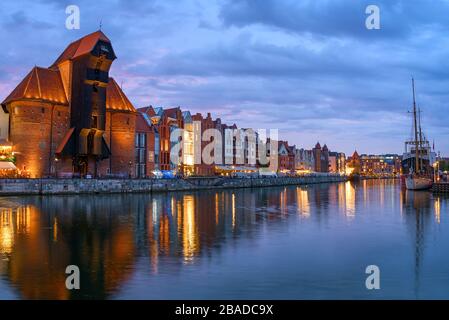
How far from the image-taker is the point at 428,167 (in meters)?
113

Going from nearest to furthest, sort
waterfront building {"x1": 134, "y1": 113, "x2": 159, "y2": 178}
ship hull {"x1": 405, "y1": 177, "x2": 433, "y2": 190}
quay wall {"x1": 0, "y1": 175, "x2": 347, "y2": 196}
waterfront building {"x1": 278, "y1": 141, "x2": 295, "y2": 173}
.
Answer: quay wall {"x1": 0, "y1": 175, "x2": 347, "y2": 196} → ship hull {"x1": 405, "y1": 177, "x2": 433, "y2": 190} → waterfront building {"x1": 134, "y1": 113, "x2": 159, "y2": 178} → waterfront building {"x1": 278, "y1": 141, "x2": 295, "y2": 173}

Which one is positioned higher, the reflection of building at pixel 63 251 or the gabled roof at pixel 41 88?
the gabled roof at pixel 41 88

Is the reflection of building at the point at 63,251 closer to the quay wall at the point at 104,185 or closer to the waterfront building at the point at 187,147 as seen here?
the quay wall at the point at 104,185

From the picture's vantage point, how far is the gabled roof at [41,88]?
217ft

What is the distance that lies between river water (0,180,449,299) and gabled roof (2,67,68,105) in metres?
34.7

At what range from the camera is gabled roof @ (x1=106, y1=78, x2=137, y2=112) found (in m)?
76.3

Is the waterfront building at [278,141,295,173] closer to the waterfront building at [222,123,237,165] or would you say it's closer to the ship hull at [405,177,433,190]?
the waterfront building at [222,123,237,165]

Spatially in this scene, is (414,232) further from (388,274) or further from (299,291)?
(299,291)

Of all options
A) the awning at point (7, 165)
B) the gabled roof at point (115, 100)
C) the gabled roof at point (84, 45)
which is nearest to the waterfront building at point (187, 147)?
the gabled roof at point (115, 100)

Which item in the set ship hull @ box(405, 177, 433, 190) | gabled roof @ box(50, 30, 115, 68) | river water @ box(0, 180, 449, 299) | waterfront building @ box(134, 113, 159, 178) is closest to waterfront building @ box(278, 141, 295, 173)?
ship hull @ box(405, 177, 433, 190)

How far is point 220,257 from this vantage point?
2034cm

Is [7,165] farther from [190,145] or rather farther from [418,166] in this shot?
[418,166]

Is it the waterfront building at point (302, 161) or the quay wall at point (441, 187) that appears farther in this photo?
the waterfront building at point (302, 161)

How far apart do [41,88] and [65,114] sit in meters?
5.14
